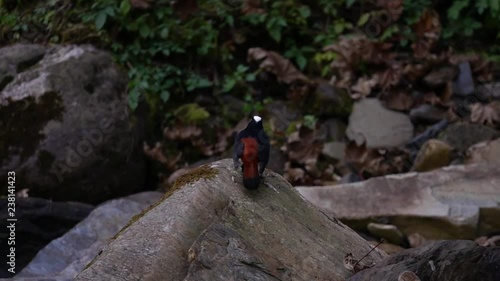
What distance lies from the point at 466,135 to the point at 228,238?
4.65 m

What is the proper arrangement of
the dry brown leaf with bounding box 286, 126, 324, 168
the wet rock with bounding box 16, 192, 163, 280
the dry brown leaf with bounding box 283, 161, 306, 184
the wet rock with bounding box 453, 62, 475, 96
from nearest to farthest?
the wet rock with bounding box 16, 192, 163, 280 < the dry brown leaf with bounding box 283, 161, 306, 184 < the dry brown leaf with bounding box 286, 126, 324, 168 < the wet rock with bounding box 453, 62, 475, 96

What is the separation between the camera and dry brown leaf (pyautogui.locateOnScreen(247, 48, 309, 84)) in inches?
316

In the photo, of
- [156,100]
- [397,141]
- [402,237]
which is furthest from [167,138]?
[402,237]

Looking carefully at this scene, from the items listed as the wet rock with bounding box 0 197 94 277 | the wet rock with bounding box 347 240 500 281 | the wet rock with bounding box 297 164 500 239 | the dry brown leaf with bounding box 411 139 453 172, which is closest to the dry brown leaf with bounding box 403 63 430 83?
the dry brown leaf with bounding box 411 139 453 172

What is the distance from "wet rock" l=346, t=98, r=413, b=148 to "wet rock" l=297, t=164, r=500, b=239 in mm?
1307

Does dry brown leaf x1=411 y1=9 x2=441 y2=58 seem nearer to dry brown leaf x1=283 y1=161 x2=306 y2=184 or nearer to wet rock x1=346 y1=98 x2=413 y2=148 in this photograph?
wet rock x1=346 y1=98 x2=413 y2=148

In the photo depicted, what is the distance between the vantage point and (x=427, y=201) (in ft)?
18.6

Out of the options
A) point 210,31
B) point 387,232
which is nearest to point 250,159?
point 387,232

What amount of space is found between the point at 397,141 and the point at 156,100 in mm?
2624

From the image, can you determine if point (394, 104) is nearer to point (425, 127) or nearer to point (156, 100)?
point (425, 127)

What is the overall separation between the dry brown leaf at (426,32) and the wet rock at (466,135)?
1275mm

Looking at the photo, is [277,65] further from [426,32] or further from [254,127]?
[254,127]

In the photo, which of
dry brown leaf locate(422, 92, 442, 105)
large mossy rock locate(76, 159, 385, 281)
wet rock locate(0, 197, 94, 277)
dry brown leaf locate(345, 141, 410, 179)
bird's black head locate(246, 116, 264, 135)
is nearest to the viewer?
large mossy rock locate(76, 159, 385, 281)

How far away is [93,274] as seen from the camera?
8.48 ft
